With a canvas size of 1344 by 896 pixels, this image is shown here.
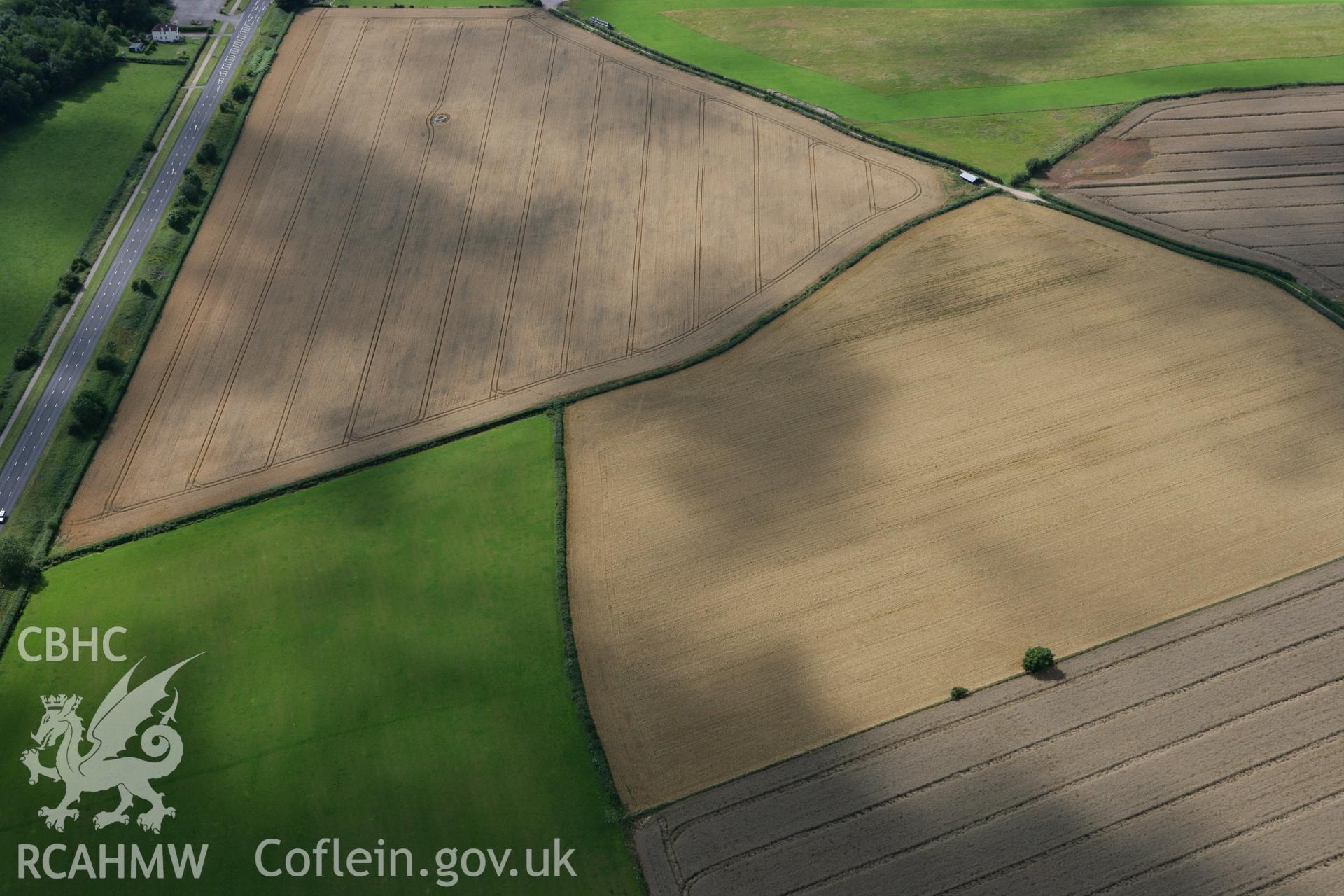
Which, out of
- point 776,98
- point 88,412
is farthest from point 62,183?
point 776,98

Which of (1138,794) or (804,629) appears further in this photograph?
(804,629)

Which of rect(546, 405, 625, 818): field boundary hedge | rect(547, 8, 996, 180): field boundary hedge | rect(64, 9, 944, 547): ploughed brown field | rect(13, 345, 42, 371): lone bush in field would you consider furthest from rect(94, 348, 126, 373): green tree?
rect(547, 8, 996, 180): field boundary hedge

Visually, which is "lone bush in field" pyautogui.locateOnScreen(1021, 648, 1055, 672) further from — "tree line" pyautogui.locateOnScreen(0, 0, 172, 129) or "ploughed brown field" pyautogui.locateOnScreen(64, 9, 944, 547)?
"tree line" pyautogui.locateOnScreen(0, 0, 172, 129)

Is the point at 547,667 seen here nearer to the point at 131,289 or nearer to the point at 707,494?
the point at 707,494

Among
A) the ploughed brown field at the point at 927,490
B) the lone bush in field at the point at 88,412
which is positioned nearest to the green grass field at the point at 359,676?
the ploughed brown field at the point at 927,490

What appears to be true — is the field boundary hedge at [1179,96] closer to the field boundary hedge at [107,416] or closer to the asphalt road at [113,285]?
the field boundary hedge at [107,416]

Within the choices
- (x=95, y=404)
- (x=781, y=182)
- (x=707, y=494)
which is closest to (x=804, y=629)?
(x=707, y=494)
